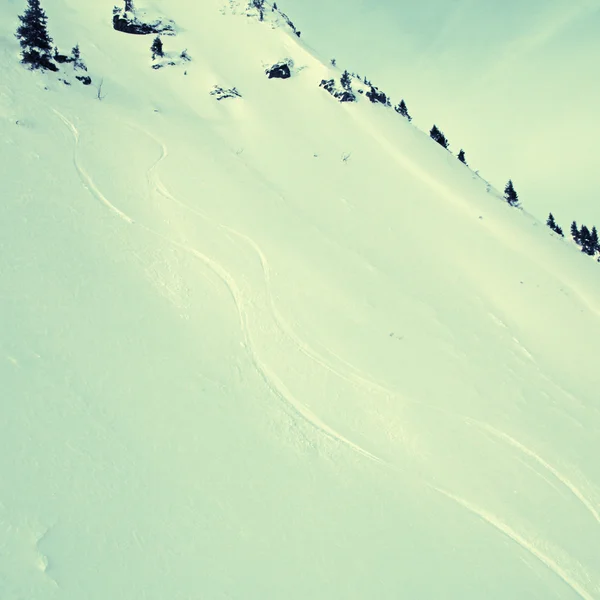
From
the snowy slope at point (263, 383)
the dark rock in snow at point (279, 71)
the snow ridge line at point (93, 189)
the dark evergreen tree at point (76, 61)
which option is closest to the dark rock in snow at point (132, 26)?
the dark rock in snow at point (279, 71)

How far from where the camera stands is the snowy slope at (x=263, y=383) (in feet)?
16.0

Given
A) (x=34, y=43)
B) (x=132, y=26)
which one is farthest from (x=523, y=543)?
(x=132, y=26)

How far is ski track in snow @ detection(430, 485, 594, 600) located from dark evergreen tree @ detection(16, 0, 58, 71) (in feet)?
66.1

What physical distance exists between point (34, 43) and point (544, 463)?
22413 millimetres

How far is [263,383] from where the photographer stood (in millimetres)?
7605

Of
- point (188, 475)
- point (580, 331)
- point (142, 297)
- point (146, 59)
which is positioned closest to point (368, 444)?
point (188, 475)

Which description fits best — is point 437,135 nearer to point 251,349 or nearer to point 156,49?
point 156,49

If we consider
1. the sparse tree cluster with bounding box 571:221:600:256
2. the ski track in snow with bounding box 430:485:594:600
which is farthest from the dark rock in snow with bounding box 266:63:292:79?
the sparse tree cluster with bounding box 571:221:600:256

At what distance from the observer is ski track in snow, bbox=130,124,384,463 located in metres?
7.05

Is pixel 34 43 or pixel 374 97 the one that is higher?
pixel 374 97

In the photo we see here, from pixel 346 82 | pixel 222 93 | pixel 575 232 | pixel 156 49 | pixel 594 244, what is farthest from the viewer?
pixel 575 232

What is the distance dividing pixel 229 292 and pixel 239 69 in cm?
2260

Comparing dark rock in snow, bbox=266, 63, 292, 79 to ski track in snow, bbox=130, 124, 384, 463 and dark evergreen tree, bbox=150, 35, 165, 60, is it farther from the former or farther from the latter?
ski track in snow, bbox=130, 124, 384, 463

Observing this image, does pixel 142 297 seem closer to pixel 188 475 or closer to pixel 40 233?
pixel 40 233
